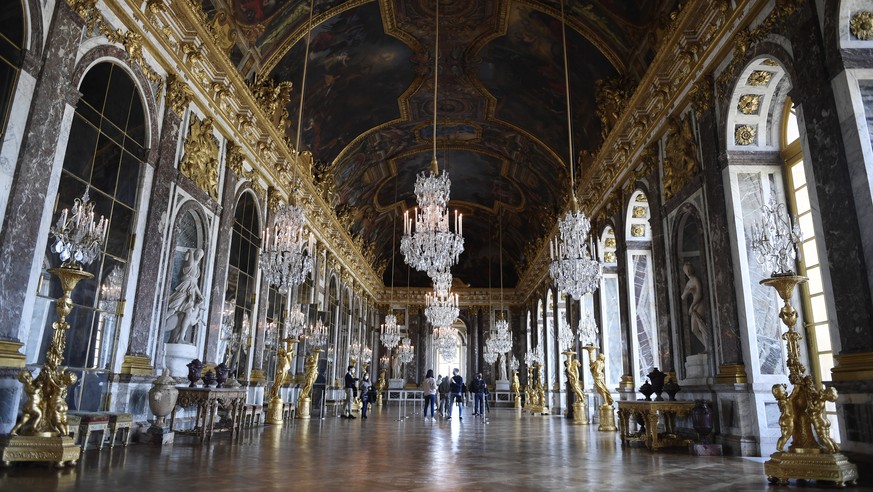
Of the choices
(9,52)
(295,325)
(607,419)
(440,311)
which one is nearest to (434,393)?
(440,311)

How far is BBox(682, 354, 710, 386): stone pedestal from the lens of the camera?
8031 mm

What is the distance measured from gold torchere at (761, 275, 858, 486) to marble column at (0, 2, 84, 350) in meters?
7.30

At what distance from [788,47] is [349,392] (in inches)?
483

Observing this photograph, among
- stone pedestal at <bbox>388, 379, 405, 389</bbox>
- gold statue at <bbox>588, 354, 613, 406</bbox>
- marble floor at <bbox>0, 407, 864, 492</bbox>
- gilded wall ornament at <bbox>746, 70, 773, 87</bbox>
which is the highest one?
gilded wall ornament at <bbox>746, 70, 773, 87</bbox>

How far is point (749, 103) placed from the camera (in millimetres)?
7543

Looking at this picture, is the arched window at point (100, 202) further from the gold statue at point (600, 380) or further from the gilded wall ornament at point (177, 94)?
the gold statue at point (600, 380)

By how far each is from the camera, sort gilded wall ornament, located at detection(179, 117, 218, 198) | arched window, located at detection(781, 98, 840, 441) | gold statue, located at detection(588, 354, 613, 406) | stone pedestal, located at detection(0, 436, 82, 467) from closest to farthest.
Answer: stone pedestal, located at detection(0, 436, 82, 467) → arched window, located at detection(781, 98, 840, 441) → gilded wall ornament, located at detection(179, 117, 218, 198) → gold statue, located at detection(588, 354, 613, 406)

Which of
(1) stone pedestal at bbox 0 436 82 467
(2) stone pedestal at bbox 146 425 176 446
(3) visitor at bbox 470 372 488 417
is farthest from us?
(3) visitor at bbox 470 372 488 417

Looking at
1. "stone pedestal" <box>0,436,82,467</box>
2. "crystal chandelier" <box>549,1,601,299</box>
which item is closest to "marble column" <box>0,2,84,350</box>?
"stone pedestal" <box>0,436,82,467</box>

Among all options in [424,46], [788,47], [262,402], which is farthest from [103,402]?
[424,46]

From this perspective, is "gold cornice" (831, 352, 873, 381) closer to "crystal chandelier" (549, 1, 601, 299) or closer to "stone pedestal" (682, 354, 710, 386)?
"stone pedestal" (682, 354, 710, 386)

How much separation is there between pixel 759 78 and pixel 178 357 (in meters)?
9.44

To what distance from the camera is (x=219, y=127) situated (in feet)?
34.5

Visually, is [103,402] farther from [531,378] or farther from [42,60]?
[531,378]
